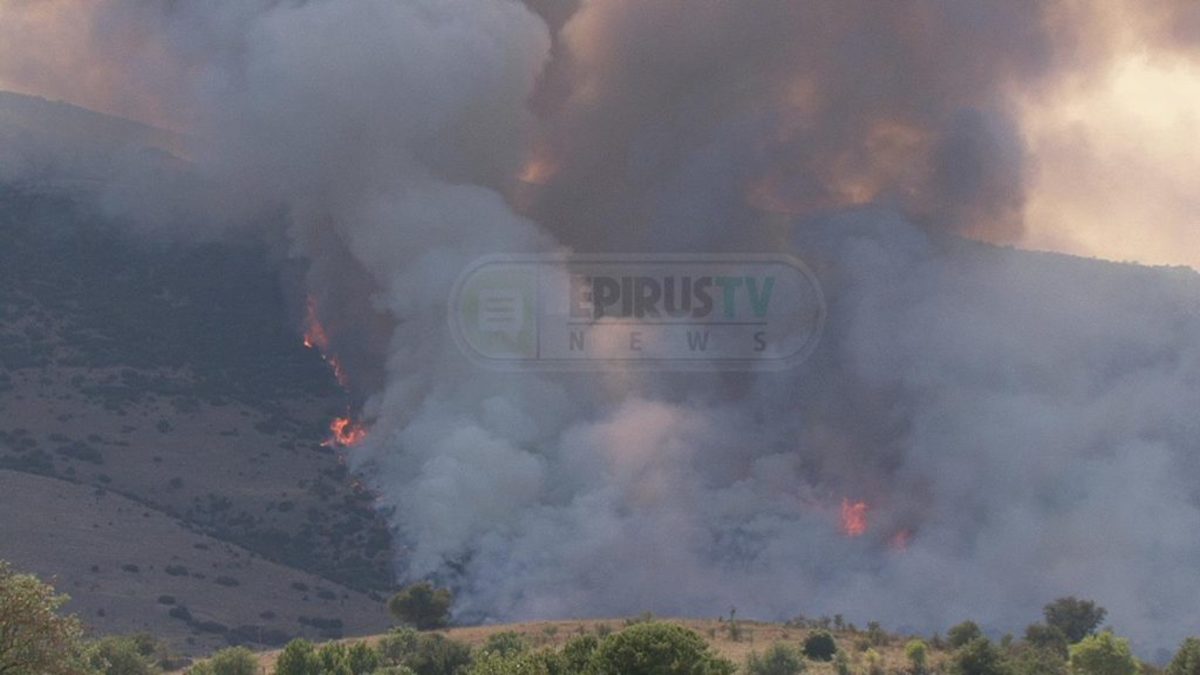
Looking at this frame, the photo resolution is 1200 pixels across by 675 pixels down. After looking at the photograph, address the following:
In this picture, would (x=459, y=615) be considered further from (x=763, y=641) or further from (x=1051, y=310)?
(x=1051, y=310)

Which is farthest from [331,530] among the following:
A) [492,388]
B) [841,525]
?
[841,525]

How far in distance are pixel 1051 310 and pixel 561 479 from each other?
104ft

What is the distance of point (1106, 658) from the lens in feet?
158

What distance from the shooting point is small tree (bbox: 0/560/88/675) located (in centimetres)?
3112

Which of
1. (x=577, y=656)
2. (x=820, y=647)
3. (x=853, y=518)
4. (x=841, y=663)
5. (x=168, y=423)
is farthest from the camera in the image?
(x=168, y=423)

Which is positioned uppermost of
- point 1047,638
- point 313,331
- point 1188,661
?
point 313,331

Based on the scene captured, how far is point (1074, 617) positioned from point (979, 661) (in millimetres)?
16887

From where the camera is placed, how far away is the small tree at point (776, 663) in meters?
47.9

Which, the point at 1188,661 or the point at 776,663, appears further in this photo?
the point at 776,663

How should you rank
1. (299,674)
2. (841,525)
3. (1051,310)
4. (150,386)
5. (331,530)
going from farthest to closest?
(150,386) → (1051,310) → (331,530) → (841,525) → (299,674)

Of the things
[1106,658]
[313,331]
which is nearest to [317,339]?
[313,331]

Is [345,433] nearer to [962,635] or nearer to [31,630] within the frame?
[962,635]

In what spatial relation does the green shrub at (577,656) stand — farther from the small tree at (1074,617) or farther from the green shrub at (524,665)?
the small tree at (1074,617)

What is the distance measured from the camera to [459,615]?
73.8 metres
